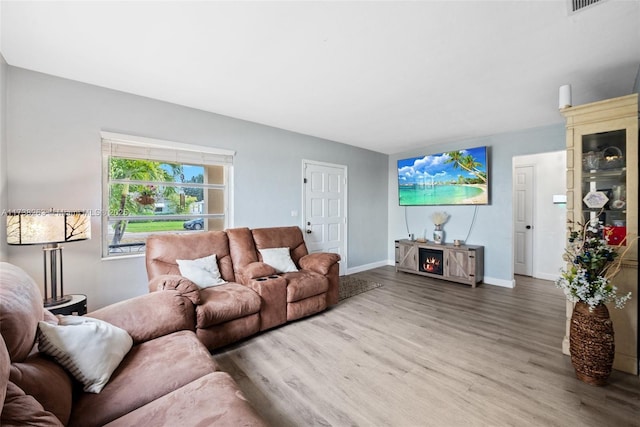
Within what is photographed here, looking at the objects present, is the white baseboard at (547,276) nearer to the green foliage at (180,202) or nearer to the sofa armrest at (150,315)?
the sofa armrest at (150,315)

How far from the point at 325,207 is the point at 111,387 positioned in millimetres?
3699

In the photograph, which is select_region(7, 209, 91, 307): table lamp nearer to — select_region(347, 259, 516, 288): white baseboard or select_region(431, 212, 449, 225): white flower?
select_region(347, 259, 516, 288): white baseboard

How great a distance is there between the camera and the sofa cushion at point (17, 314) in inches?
Answer: 35.9

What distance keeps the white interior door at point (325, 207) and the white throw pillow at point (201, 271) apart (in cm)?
181

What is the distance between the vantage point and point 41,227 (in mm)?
1882

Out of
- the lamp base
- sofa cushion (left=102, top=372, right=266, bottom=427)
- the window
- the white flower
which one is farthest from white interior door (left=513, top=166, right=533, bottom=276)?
the lamp base

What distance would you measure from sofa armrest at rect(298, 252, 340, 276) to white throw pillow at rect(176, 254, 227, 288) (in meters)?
1.04

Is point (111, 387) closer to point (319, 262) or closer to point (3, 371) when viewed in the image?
point (3, 371)

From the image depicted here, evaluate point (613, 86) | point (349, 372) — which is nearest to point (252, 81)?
point (349, 372)

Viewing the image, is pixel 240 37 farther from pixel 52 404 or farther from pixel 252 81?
pixel 52 404

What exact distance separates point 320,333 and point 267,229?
153cm

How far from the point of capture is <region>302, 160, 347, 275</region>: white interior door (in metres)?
4.33

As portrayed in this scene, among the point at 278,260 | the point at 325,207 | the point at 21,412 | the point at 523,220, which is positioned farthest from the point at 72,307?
the point at 523,220

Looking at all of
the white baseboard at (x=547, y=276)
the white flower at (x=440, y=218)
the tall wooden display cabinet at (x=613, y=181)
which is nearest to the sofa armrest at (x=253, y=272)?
the tall wooden display cabinet at (x=613, y=181)
